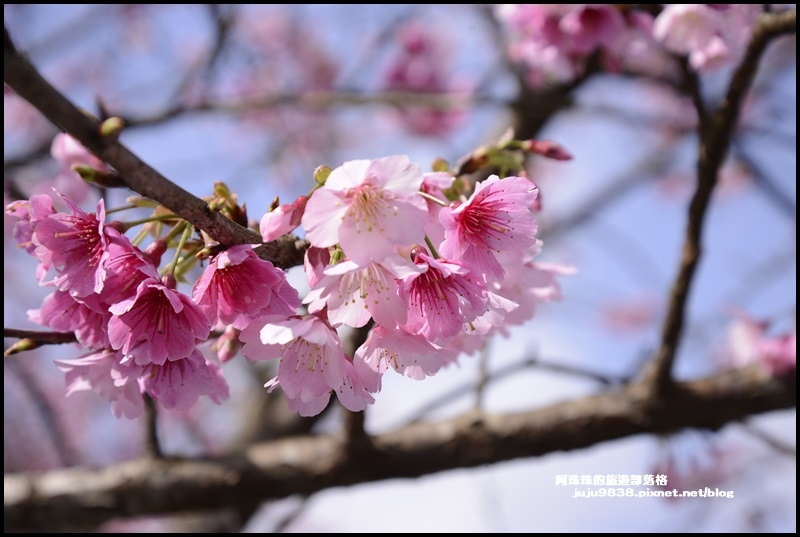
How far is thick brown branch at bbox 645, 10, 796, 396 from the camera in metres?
1.85

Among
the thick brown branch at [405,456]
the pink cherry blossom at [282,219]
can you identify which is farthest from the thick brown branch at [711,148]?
the pink cherry blossom at [282,219]

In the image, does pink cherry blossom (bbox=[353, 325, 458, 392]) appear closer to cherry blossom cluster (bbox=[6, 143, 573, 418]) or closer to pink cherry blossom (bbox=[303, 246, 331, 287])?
cherry blossom cluster (bbox=[6, 143, 573, 418])

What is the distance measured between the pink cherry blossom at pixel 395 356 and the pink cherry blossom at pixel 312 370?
3 cm

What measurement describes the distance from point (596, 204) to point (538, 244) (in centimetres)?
403

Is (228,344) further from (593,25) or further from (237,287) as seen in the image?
(593,25)

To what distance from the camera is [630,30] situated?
244 centimetres

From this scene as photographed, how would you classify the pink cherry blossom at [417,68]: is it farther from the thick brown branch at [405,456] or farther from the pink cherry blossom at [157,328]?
the pink cherry blossom at [157,328]

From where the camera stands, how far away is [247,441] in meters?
4.03

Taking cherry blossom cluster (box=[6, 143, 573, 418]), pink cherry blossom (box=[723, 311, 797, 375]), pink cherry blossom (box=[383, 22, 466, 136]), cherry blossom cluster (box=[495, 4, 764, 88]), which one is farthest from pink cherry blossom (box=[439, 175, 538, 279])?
pink cherry blossom (box=[383, 22, 466, 136])

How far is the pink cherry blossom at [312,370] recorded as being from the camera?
3.68ft

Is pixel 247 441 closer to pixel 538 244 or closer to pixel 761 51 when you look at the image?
pixel 538 244

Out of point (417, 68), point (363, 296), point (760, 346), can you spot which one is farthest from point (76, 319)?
point (417, 68)

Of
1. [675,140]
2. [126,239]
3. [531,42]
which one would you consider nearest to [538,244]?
[126,239]

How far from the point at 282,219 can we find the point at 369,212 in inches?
6.0
